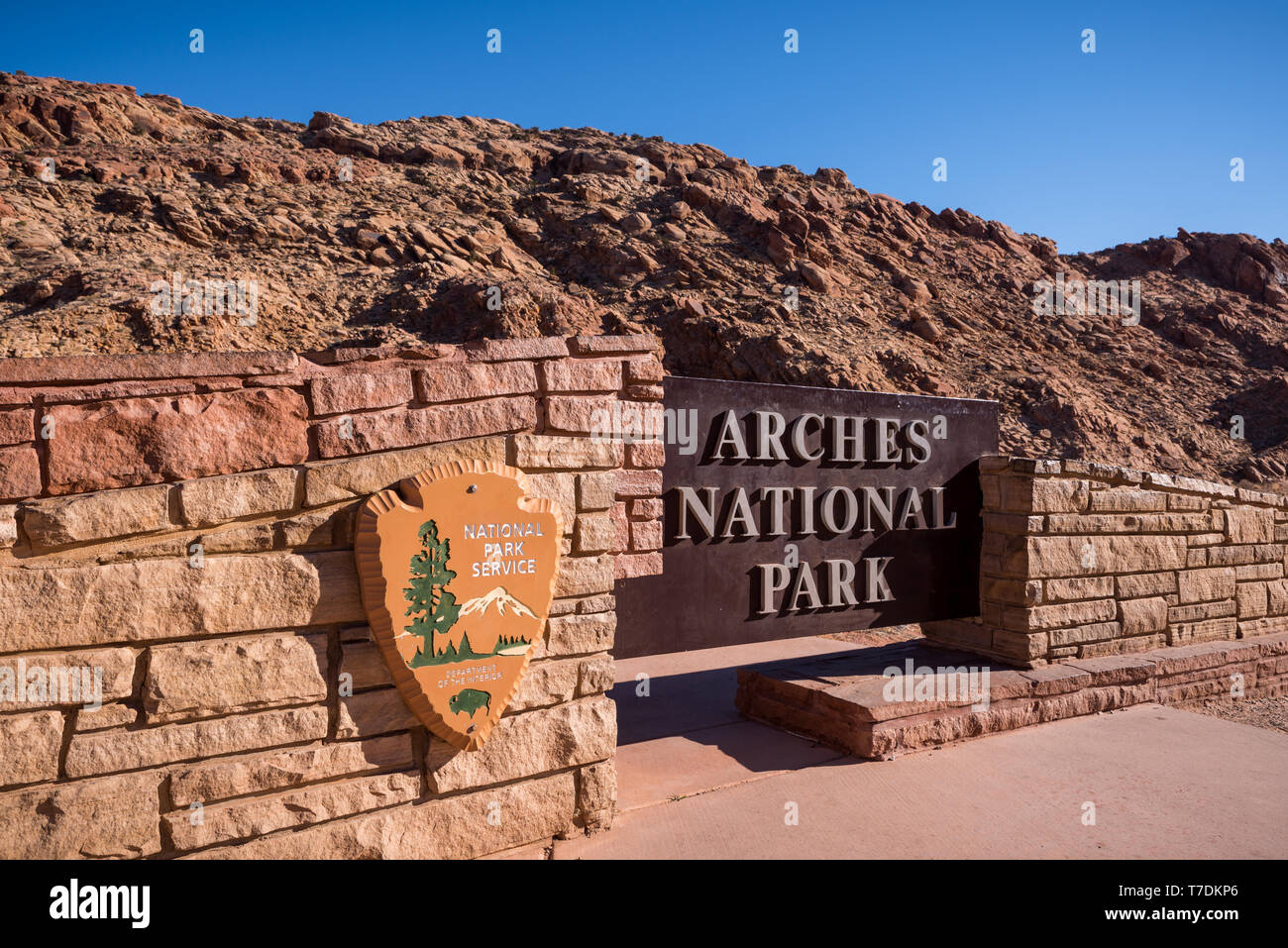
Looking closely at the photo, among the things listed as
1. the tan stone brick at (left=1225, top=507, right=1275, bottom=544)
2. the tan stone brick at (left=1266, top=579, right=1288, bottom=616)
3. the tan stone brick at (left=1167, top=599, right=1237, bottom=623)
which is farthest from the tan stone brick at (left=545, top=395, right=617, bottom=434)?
the tan stone brick at (left=1266, top=579, right=1288, bottom=616)

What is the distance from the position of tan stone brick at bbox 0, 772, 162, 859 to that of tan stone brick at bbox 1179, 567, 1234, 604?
7.28 metres

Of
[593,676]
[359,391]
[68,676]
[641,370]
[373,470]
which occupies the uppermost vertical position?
[641,370]

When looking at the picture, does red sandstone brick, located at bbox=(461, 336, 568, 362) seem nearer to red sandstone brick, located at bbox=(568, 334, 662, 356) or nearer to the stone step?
red sandstone brick, located at bbox=(568, 334, 662, 356)

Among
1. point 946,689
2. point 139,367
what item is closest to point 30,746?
point 139,367

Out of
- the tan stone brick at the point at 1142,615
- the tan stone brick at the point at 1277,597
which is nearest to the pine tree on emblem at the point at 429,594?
the tan stone brick at the point at 1142,615

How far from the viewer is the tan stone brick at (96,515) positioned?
2.62 m

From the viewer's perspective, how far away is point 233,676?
9.27 ft

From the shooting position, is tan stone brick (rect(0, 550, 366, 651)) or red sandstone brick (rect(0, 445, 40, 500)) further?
red sandstone brick (rect(0, 445, 40, 500))

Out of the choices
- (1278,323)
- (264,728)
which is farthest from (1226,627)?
(1278,323)

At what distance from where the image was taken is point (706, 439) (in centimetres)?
451

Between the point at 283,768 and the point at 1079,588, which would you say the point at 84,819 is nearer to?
the point at 283,768

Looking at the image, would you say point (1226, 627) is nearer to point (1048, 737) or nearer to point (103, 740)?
point (1048, 737)

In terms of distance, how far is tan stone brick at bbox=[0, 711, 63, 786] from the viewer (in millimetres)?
2502

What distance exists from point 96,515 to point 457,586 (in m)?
1.29
